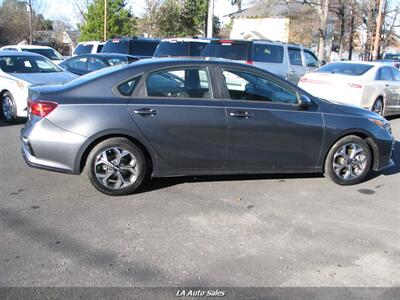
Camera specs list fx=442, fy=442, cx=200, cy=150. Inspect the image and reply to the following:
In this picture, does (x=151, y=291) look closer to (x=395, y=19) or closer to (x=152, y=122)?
(x=152, y=122)

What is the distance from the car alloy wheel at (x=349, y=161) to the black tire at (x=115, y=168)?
2.45 meters

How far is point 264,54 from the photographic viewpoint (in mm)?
12500

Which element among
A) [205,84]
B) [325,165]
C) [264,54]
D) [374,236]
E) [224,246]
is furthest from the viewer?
[264,54]

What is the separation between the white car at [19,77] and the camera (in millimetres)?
8891

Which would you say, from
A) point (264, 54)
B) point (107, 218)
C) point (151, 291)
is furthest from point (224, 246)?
point (264, 54)

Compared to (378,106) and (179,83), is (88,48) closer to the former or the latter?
(378,106)

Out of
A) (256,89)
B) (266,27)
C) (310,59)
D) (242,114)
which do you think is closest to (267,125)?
(242,114)

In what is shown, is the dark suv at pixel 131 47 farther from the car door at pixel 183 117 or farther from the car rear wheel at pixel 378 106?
the car door at pixel 183 117

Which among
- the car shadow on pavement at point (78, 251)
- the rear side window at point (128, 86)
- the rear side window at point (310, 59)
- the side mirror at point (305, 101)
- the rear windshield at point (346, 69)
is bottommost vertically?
the car shadow on pavement at point (78, 251)

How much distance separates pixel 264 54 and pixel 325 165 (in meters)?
7.48

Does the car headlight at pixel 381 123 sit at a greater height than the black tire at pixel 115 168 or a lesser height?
greater

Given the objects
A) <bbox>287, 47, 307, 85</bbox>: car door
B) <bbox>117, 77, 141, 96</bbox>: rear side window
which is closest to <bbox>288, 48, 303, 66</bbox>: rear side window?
<bbox>287, 47, 307, 85</bbox>: car door

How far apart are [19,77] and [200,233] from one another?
6.58 meters

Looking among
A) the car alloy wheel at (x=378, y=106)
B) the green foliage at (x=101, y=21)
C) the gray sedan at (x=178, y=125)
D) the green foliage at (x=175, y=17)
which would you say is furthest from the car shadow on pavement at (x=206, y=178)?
the green foliage at (x=175, y=17)
